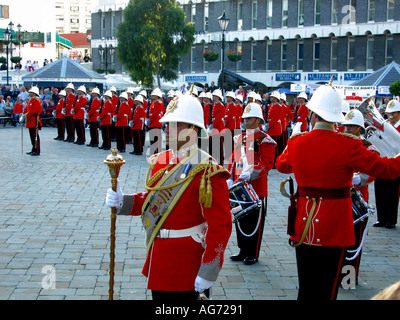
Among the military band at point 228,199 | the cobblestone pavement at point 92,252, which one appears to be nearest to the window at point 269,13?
the cobblestone pavement at point 92,252

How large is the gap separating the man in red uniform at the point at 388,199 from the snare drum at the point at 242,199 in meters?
3.24

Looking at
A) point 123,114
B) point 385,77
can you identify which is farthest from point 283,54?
point 123,114

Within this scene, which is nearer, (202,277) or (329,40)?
(202,277)

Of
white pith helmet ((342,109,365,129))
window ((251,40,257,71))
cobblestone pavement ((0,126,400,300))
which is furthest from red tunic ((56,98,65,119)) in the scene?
window ((251,40,257,71))

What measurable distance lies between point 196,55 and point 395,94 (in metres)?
30.1

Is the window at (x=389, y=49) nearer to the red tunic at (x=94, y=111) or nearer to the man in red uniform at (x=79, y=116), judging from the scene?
the man in red uniform at (x=79, y=116)

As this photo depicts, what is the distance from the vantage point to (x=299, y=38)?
42.4 m

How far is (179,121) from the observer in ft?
12.2

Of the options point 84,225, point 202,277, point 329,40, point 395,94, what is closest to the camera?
point 202,277

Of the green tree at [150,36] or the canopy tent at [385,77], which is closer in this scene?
the canopy tent at [385,77]

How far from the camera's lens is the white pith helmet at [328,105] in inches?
176

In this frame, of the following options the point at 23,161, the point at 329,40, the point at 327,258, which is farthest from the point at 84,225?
the point at 329,40

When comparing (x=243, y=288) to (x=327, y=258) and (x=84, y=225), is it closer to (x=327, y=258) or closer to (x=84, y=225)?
(x=327, y=258)

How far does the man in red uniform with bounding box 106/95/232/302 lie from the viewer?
3525mm
